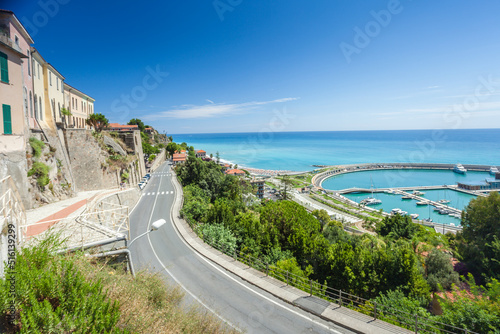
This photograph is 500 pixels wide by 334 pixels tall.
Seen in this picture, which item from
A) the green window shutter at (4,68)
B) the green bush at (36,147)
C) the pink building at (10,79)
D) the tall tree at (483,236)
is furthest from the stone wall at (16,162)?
the tall tree at (483,236)

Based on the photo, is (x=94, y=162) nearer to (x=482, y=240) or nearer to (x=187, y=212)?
(x=187, y=212)

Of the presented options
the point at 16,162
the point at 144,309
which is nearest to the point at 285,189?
the point at 16,162

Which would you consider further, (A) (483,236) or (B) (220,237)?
(A) (483,236)

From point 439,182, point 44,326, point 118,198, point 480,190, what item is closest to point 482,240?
point 44,326

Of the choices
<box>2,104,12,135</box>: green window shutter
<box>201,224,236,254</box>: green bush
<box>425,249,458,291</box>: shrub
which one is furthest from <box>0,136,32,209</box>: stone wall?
<box>425,249,458,291</box>: shrub

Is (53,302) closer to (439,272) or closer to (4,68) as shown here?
(4,68)
